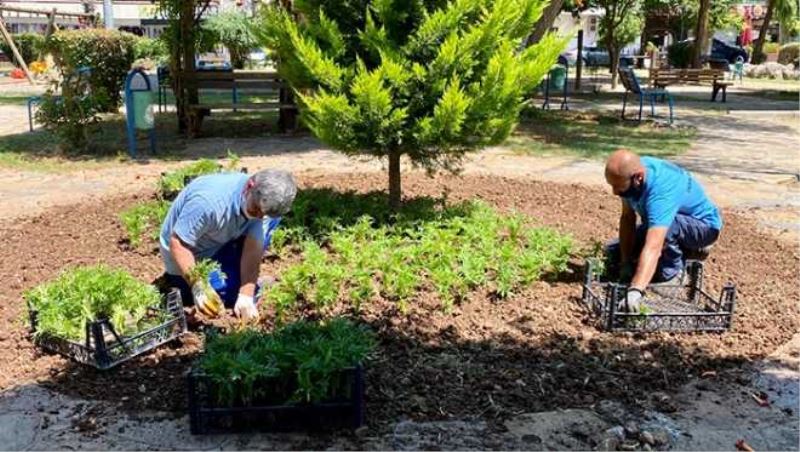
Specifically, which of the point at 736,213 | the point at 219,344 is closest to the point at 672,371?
the point at 219,344

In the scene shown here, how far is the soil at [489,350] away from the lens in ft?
12.1

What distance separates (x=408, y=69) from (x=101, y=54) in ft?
32.6

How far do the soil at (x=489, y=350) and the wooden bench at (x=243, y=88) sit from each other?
6775 millimetres

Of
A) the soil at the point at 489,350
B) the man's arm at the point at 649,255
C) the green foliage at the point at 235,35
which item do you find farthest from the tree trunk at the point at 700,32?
the man's arm at the point at 649,255

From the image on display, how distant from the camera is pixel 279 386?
131 inches

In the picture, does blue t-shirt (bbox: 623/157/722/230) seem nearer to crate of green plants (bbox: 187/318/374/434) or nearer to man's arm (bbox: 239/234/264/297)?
crate of green plants (bbox: 187/318/374/434)

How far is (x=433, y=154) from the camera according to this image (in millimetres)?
6480

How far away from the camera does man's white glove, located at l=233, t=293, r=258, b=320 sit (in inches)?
170

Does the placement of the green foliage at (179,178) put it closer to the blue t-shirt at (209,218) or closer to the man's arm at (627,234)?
the blue t-shirt at (209,218)

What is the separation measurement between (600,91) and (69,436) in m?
22.4

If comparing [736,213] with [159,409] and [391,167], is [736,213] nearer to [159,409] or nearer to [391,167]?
[391,167]

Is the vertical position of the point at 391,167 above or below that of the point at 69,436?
above

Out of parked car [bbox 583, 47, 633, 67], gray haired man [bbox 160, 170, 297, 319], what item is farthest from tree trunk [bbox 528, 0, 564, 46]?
parked car [bbox 583, 47, 633, 67]

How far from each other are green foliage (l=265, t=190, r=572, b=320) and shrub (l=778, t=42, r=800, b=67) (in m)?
39.3
